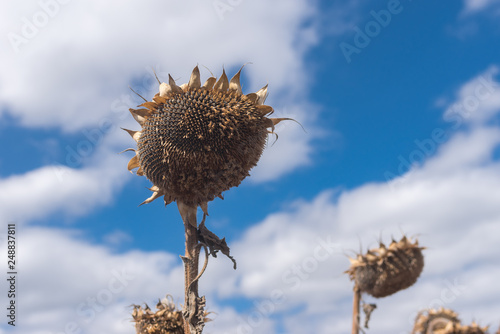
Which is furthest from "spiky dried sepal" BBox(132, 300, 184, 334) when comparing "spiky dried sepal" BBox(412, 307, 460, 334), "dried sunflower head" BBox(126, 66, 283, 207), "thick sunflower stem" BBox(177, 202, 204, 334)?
"spiky dried sepal" BBox(412, 307, 460, 334)

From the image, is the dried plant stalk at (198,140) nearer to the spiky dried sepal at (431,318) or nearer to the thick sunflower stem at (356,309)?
the thick sunflower stem at (356,309)

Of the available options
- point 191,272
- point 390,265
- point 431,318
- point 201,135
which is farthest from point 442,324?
point 191,272

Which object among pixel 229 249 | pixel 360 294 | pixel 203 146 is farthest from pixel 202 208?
pixel 360 294

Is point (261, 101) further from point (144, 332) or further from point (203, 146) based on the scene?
point (144, 332)

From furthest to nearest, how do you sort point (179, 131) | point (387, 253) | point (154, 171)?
point (154, 171) < point (179, 131) < point (387, 253)

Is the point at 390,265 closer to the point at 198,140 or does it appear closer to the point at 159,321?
the point at 198,140
